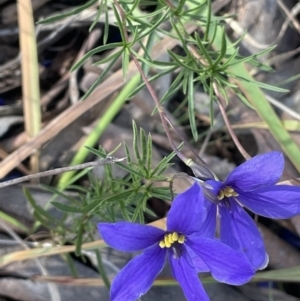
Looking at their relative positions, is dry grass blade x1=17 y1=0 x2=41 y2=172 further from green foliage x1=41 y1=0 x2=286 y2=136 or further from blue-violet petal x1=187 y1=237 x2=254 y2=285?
blue-violet petal x1=187 y1=237 x2=254 y2=285

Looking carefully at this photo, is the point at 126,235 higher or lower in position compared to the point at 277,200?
higher

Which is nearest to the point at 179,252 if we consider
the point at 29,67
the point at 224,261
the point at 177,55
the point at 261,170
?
the point at 224,261

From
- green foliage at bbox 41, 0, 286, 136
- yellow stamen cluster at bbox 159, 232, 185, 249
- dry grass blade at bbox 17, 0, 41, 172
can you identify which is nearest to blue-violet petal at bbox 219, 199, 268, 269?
yellow stamen cluster at bbox 159, 232, 185, 249

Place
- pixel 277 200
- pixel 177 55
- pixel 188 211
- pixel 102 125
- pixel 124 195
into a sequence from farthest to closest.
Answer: pixel 102 125 → pixel 177 55 → pixel 124 195 → pixel 277 200 → pixel 188 211

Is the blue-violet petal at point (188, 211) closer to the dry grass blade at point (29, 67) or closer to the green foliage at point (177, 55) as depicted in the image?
the green foliage at point (177, 55)

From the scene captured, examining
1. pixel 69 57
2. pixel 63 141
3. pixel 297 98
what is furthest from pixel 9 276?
pixel 297 98

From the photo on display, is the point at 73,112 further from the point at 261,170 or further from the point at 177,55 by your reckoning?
the point at 261,170
